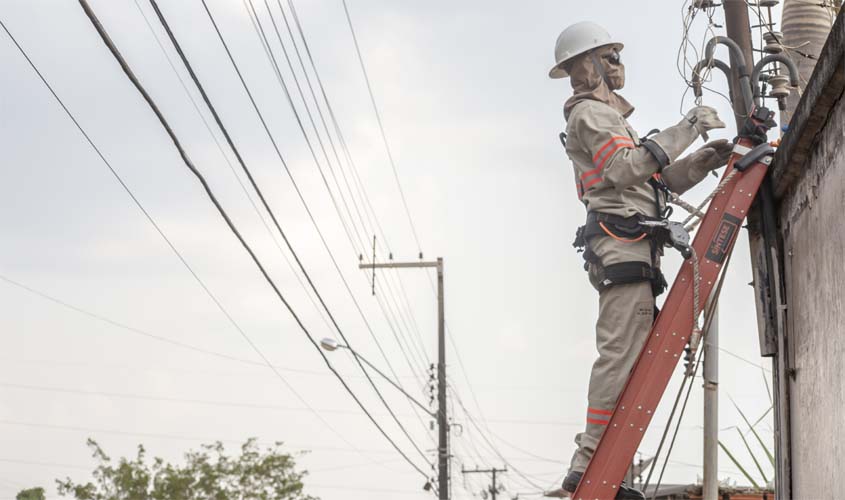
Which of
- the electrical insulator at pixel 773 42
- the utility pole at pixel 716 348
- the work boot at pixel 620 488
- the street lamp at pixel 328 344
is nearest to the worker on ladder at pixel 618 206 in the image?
the work boot at pixel 620 488

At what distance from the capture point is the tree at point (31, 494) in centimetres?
3566

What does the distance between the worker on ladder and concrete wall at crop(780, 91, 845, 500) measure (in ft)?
2.50

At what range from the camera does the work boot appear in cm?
609

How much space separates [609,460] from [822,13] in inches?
128

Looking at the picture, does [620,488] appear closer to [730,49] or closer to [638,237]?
[638,237]

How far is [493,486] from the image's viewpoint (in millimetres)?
50094

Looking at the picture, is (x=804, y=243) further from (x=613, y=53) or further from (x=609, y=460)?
(x=613, y=53)

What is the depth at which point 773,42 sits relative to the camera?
299 inches

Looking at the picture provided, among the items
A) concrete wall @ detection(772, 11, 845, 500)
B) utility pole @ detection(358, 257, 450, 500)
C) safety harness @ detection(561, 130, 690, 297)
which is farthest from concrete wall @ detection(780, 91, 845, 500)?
utility pole @ detection(358, 257, 450, 500)

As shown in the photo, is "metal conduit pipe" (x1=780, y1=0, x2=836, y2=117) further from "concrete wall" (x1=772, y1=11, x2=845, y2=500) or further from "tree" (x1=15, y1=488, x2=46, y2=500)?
"tree" (x1=15, y1=488, x2=46, y2=500)

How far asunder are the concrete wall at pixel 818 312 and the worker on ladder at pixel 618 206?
763mm

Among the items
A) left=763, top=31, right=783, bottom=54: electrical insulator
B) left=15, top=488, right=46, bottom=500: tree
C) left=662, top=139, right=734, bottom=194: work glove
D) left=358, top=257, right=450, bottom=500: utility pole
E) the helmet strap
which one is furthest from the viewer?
left=15, top=488, right=46, bottom=500: tree

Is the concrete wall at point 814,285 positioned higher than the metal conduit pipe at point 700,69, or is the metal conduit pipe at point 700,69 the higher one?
the metal conduit pipe at point 700,69

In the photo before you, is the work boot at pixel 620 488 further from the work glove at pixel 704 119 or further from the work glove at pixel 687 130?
the work glove at pixel 704 119
